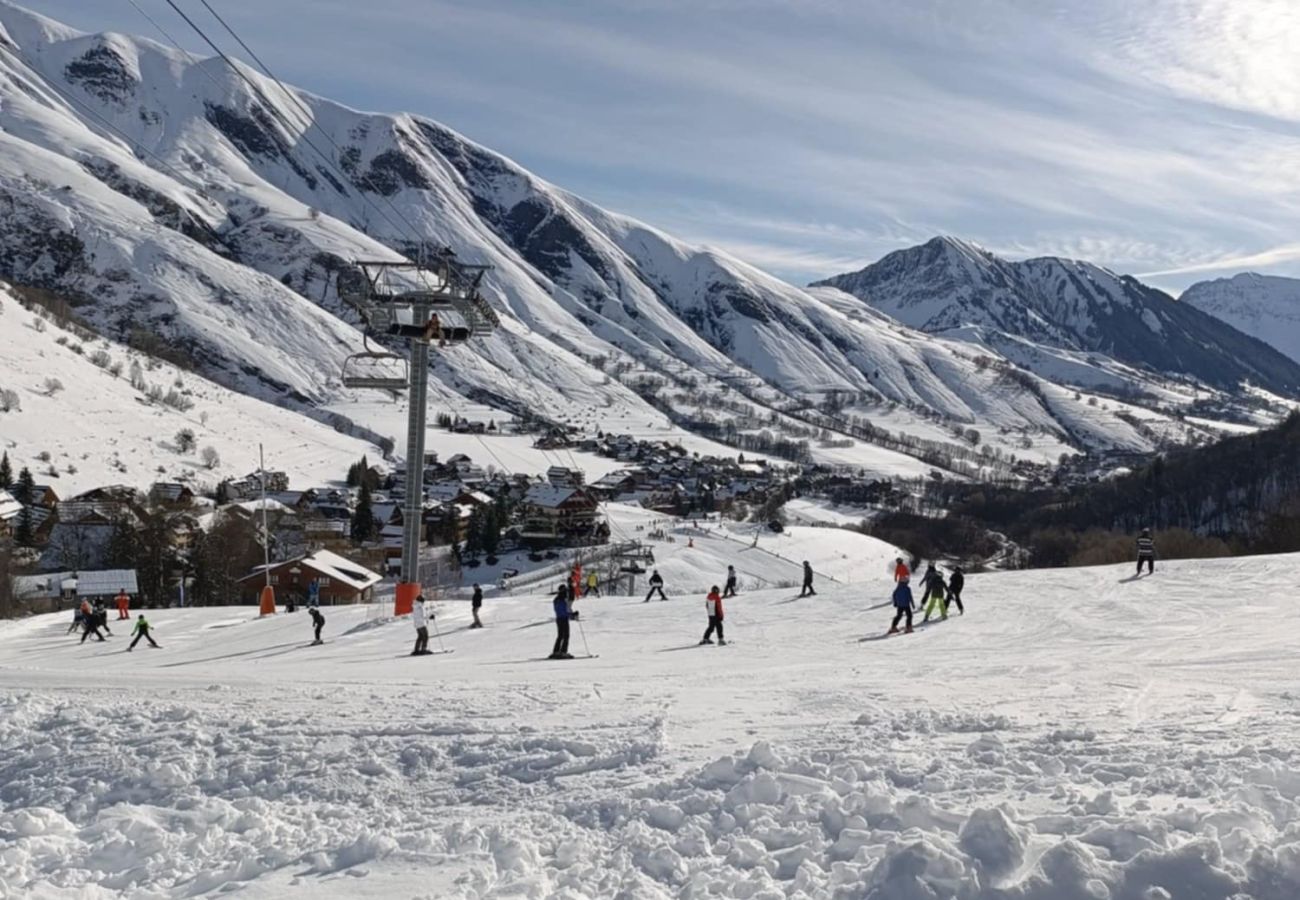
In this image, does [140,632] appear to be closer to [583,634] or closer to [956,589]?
[583,634]

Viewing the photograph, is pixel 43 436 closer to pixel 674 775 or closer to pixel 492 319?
pixel 492 319

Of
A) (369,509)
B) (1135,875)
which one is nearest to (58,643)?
(1135,875)

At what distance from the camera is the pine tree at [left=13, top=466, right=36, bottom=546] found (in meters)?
77.8

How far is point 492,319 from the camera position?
3262 cm

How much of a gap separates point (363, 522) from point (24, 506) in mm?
27618

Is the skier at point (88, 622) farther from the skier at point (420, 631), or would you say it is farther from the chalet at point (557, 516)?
the chalet at point (557, 516)

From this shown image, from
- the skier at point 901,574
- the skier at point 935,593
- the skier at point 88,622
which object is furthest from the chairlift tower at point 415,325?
the skier at point 935,593

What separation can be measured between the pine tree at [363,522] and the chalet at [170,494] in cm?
→ 1559

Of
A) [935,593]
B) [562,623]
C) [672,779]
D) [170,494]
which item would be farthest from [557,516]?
[672,779]

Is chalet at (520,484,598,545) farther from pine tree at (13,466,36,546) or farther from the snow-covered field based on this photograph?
the snow-covered field

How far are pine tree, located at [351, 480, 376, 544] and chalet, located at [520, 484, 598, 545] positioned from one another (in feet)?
47.6

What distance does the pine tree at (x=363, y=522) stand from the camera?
91.9 metres

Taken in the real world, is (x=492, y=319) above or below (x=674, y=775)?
above

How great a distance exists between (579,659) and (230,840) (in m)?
10.7
